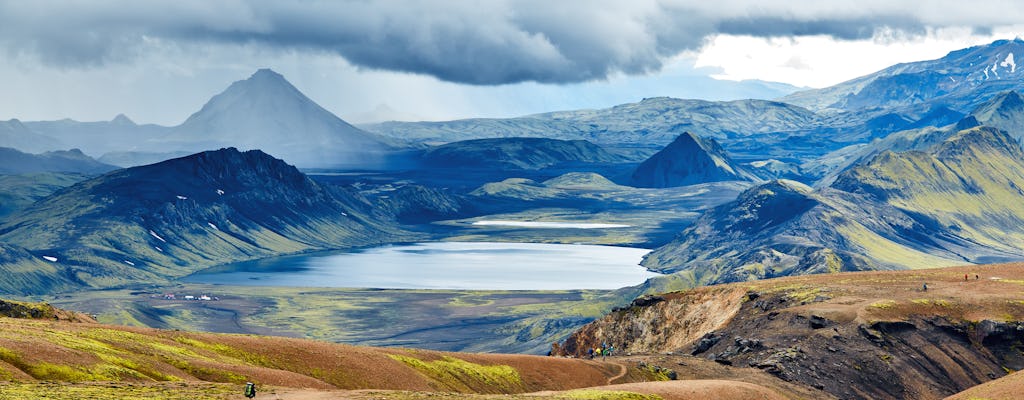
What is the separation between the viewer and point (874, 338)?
15838 centimetres

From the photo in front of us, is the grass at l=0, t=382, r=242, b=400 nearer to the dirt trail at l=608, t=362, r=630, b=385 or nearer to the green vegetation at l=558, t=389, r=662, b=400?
the green vegetation at l=558, t=389, r=662, b=400

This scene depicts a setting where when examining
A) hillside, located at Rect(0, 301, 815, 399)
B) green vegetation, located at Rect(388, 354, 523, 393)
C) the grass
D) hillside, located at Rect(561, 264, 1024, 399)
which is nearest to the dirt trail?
hillside, located at Rect(0, 301, 815, 399)

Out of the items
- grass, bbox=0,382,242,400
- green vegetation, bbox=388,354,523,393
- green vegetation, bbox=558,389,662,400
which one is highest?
grass, bbox=0,382,242,400

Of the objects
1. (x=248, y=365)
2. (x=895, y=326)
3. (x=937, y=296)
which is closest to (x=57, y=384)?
(x=248, y=365)

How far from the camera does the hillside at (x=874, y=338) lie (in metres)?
148

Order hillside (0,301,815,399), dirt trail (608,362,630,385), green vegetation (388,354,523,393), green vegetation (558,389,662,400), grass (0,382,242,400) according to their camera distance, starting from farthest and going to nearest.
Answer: dirt trail (608,362,630,385) < green vegetation (388,354,523,393) < green vegetation (558,389,662,400) < hillside (0,301,815,399) < grass (0,382,242,400)

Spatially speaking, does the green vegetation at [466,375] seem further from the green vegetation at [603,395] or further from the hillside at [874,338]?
the hillside at [874,338]

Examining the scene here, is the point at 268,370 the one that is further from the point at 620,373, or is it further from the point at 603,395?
the point at 620,373

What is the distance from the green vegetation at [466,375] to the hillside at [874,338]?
24275mm

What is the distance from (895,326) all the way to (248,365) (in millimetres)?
97847

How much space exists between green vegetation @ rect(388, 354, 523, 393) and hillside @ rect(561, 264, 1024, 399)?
24.3m

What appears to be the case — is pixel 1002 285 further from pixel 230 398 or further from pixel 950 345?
pixel 230 398

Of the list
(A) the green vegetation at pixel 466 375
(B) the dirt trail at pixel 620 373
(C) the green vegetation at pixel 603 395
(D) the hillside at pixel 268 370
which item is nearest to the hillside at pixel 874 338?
(B) the dirt trail at pixel 620 373

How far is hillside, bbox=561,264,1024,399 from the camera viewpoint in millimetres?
148500
